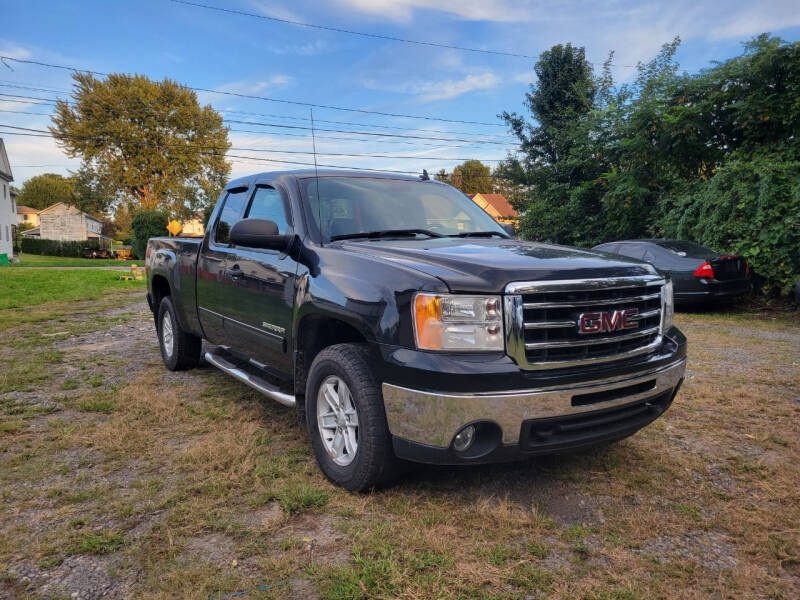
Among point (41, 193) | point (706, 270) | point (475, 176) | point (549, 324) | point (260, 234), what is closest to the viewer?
point (549, 324)

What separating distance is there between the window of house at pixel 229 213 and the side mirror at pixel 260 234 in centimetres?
114

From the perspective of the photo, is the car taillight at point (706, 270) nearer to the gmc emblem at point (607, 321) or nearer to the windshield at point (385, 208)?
the windshield at point (385, 208)

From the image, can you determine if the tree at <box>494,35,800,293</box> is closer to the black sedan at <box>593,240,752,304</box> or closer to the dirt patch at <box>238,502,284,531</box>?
the black sedan at <box>593,240,752,304</box>

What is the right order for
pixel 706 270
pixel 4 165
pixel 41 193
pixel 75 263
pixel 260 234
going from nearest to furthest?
pixel 260 234
pixel 706 270
pixel 75 263
pixel 4 165
pixel 41 193

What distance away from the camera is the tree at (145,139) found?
44.2 m

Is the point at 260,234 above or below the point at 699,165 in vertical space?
A: below

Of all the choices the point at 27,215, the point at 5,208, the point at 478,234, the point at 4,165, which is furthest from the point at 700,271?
the point at 27,215

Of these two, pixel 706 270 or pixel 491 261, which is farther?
pixel 706 270

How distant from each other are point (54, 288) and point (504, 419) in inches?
636

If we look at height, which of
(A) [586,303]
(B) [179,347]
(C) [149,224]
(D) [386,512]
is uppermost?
(C) [149,224]

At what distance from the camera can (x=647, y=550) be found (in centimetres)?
252

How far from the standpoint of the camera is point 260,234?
11.4ft

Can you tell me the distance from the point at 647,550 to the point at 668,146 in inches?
489

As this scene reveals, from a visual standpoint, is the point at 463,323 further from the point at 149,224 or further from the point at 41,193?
the point at 41,193
